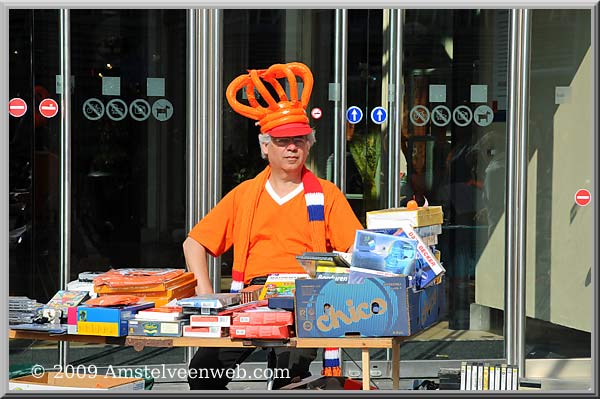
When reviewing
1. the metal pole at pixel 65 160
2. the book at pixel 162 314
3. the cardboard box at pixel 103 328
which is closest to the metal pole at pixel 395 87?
the metal pole at pixel 65 160

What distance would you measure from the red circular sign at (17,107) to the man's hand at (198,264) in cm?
204

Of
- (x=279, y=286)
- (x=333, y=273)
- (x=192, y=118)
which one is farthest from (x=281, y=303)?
(x=192, y=118)

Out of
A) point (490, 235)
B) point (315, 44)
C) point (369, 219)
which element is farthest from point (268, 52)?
point (369, 219)

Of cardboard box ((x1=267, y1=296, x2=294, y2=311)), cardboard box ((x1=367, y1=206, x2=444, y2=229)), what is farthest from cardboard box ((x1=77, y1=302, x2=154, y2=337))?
cardboard box ((x1=367, y1=206, x2=444, y2=229))

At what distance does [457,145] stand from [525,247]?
0.83 m

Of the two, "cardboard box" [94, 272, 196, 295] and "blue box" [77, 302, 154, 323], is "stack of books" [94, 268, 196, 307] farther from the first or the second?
"blue box" [77, 302, 154, 323]

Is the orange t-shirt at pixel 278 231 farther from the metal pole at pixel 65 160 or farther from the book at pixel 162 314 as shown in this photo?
the metal pole at pixel 65 160

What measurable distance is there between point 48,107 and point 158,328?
2934mm

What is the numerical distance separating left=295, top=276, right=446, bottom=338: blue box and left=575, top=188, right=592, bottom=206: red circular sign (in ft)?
11.0

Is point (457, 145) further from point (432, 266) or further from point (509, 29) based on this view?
point (432, 266)

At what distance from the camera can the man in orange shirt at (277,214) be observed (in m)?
5.83

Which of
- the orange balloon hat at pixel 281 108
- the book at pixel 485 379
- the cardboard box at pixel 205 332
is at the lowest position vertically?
the book at pixel 485 379

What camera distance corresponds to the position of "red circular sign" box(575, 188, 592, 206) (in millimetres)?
7922

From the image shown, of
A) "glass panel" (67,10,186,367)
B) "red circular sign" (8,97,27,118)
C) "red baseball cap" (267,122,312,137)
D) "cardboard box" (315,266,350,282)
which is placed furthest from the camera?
"glass panel" (67,10,186,367)
